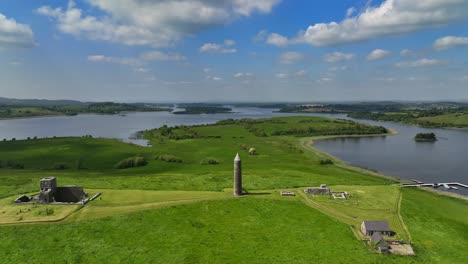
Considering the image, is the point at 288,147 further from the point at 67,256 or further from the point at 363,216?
the point at 67,256

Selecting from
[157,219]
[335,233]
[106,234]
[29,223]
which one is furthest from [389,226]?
[29,223]

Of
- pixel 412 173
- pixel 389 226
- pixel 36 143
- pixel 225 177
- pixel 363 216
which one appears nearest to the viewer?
pixel 389 226

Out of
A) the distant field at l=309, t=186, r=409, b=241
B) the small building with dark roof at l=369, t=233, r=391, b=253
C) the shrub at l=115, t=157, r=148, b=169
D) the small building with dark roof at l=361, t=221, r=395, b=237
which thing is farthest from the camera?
the shrub at l=115, t=157, r=148, b=169

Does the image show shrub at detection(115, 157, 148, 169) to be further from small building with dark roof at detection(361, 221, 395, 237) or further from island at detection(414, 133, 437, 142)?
island at detection(414, 133, 437, 142)

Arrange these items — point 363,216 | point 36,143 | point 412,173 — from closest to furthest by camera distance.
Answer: point 363,216 < point 412,173 < point 36,143

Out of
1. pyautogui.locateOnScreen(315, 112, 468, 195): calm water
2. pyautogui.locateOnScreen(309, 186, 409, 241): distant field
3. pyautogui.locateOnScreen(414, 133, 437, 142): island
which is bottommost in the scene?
pyautogui.locateOnScreen(315, 112, 468, 195): calm water

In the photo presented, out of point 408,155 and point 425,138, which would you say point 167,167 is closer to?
point 408,155

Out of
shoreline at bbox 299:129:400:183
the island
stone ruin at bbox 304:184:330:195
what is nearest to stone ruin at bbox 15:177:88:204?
stone ruin at bbox 304:184:330:195
